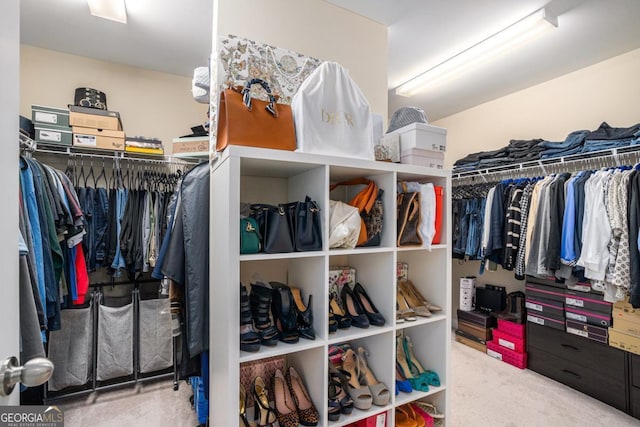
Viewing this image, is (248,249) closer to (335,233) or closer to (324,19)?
(335,233)

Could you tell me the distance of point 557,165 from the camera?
283 centimetres

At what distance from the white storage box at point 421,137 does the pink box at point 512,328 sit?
2.20m

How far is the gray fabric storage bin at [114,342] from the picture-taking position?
239 cm

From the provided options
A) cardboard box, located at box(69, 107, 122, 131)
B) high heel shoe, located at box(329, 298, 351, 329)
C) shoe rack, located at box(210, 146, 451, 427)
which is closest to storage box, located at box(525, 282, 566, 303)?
shoe rack, located at box(210, 146, 451, 427)

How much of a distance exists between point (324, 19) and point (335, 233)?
1.38 meters

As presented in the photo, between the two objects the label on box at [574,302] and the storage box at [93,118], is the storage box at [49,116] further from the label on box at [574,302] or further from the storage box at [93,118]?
the label on box at [574,302]

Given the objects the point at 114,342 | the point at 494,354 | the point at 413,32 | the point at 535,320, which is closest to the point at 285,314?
the point at 114,342

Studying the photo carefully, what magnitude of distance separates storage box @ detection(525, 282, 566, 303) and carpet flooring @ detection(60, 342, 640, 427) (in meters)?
0.69

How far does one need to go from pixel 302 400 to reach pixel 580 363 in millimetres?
2416

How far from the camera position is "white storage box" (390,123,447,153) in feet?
5.21

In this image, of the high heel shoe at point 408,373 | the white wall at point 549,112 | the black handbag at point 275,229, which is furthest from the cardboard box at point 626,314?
the black handbag at point 275,229

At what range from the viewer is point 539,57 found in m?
2.63

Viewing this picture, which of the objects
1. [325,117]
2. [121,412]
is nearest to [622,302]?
[325,117]

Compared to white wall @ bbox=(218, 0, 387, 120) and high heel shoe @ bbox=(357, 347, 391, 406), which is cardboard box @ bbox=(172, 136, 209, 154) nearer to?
white wall @ bbox=(218, 0, 387, 120)
